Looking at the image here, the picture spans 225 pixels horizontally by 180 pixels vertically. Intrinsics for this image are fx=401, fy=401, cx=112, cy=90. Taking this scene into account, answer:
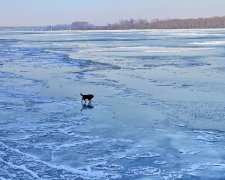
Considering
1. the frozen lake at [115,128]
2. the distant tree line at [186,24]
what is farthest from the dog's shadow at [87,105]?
the distant tree line at [186,24]

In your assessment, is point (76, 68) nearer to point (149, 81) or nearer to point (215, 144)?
point (149, 81)

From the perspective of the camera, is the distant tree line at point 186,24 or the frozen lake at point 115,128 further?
the distant tree line at point 186,24

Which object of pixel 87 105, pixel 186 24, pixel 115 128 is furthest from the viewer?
pixel 186 24

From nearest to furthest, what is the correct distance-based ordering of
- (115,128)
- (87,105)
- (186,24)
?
(115,128) < (87,105) < (186,24)

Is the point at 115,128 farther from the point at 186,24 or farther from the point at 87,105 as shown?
the point at 186,24

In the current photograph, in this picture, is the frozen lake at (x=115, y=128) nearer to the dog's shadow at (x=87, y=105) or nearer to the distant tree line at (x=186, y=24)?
the dog's shadow at (x=87, y=105)

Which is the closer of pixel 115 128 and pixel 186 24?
pixel 115 128

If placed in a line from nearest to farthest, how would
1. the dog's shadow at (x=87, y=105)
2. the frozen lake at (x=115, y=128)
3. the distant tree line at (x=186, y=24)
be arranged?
the frozen lake at (x=115, y=128)
the dog's shadow at (x=87, y=105)
the distant tree line at (x=186, y=24)

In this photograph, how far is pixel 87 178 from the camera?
597 cm

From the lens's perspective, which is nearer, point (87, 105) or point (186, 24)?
point (87, 105)

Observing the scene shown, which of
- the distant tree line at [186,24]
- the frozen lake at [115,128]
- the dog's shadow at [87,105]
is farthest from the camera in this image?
the distant tree line at [186,24]

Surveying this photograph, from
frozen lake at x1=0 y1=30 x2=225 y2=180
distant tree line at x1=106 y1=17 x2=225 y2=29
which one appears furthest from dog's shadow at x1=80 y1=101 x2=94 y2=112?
distant tree line at x1=106 y1=17 x2=225 y2=29

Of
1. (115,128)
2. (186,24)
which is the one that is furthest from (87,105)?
(186,24)

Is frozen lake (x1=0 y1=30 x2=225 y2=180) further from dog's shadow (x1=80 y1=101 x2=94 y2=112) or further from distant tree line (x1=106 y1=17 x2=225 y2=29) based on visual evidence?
distant tree line (x1=106 y1=17 x2=225 y2=29)
